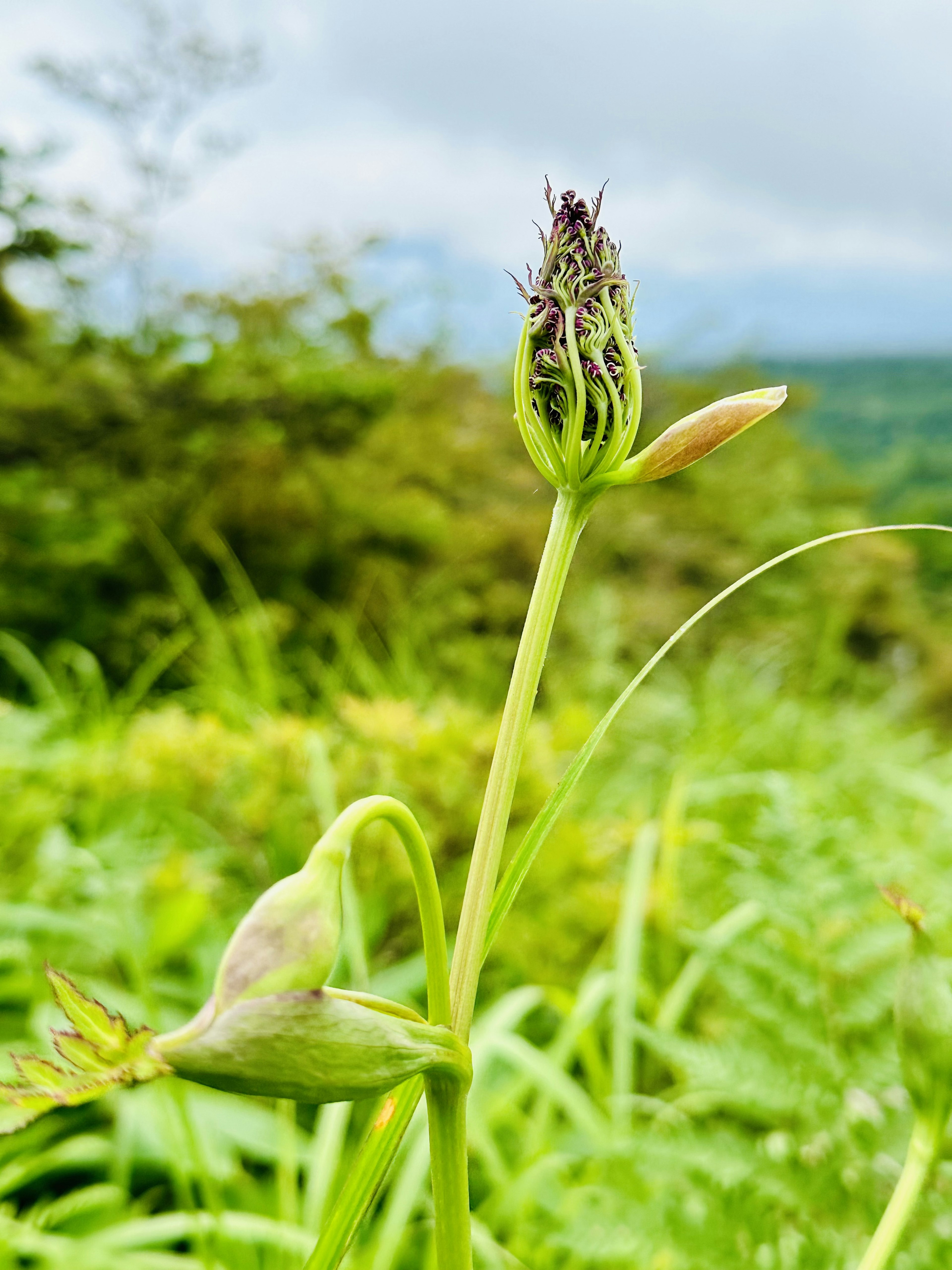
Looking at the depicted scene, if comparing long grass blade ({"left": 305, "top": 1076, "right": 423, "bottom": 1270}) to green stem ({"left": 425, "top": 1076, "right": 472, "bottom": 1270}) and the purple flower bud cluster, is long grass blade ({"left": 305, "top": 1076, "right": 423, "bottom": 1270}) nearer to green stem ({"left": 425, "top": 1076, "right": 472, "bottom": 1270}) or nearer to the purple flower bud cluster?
green stem ({"left": 425, "top": 1076, "right": 472, "bottom": 1270})

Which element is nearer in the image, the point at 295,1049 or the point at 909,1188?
the point at 295,1049

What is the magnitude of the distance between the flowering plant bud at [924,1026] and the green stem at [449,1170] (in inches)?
8.3

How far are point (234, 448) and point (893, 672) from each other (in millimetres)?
5024

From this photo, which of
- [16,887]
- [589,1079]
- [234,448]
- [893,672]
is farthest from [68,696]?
[893,672]

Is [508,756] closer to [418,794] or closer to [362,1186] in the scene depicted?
[362,1186]

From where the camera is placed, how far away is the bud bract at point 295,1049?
28cm

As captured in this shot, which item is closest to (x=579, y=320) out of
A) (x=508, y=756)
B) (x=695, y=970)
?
(x=508, y=756)

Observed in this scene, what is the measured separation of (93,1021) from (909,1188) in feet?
1.18

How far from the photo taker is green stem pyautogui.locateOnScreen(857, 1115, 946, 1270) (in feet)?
1.39

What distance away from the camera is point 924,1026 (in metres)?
0.43

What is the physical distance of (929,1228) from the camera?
0.89 m

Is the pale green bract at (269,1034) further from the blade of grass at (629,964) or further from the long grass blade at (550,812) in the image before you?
the blade of grass at (629,964)

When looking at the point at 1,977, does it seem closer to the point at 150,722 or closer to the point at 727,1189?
the point at 150,722

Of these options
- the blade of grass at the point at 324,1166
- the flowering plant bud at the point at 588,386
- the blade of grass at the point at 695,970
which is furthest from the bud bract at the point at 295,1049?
the blade of grass at the point at 695,970
